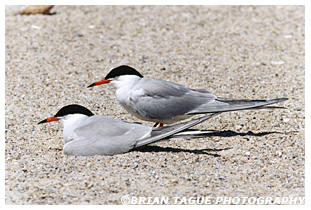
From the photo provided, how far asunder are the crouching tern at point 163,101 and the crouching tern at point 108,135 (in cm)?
33

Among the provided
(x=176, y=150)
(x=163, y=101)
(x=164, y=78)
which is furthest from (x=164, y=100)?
(x=164, y=78)

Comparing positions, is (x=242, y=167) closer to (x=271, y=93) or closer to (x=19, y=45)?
(x=271, y=93)

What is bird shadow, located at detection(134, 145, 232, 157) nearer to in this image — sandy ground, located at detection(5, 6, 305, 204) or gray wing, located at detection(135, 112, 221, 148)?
sandy ground, located at detection(5, 6, 305, 204)

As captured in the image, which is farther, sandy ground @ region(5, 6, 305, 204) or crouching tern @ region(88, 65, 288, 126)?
crouching tern @ region(88, 65, 288, 126)

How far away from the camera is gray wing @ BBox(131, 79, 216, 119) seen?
452cm

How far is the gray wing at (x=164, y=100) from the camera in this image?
14.8 feet

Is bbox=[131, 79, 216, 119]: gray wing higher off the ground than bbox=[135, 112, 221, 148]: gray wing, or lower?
higher

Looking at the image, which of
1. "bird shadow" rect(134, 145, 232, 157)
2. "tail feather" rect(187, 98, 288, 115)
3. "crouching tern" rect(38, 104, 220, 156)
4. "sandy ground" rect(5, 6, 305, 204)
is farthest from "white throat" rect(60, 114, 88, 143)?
"tail feather" rect(187, 98, 288, 115)

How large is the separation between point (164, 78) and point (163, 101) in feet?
4.36

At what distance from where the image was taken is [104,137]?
4105 mm

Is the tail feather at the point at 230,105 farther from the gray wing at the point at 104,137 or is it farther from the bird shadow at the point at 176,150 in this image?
the gray wing at the point at 104,137

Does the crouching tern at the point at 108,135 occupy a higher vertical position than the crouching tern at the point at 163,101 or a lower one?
lower

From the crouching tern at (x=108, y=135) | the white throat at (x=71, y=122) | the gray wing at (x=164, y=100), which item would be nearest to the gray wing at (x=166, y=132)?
the crouching tern at (x=108, y=135)

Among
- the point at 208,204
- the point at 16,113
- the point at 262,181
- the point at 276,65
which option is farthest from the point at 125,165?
the point at 276,65
